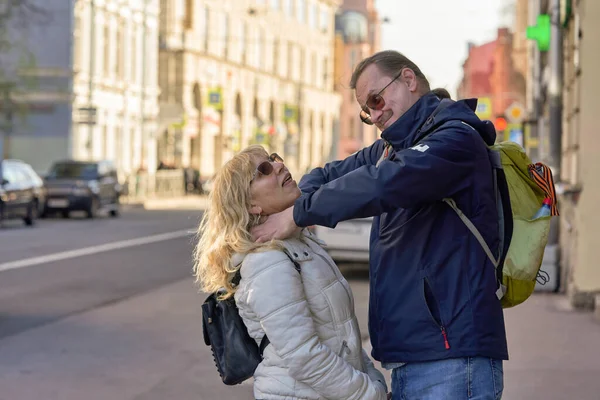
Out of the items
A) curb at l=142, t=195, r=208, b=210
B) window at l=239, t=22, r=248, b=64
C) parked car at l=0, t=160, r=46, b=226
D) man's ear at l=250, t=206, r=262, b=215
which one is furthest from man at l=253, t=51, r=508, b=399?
window at l=239, t=22, r=248, b=64

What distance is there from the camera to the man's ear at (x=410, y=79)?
11.2 feet

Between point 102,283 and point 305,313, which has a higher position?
point 305,313

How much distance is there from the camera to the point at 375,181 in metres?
3.15

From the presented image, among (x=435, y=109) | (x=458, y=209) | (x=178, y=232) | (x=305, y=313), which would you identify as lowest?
(x=178, y=232)

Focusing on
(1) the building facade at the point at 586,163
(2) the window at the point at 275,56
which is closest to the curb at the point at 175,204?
(2) the window at the point at 275,56

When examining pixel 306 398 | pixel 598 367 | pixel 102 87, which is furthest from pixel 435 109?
→ pixel 102 87

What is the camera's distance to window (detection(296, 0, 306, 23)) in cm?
9175

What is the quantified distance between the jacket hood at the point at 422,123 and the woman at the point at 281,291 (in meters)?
0.37

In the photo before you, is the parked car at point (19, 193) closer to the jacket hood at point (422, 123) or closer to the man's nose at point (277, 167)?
the man's nose at point (277, 167)

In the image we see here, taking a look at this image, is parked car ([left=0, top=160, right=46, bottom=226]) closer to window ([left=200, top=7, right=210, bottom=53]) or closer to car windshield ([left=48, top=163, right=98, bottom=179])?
car windshield ([left=48, top=163, right=98, bottom=179])

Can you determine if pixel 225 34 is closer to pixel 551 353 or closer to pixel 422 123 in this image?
pixel 551 353

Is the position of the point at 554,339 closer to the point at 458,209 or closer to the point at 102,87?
the point at 458,209

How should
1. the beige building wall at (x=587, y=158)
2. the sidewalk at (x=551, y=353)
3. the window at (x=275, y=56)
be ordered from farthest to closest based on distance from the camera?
the window at (x=275, y=56), the beige building wall at (x=587, y=158), the sidewalk at (x=551, y=353)

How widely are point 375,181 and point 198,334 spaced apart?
794cm
